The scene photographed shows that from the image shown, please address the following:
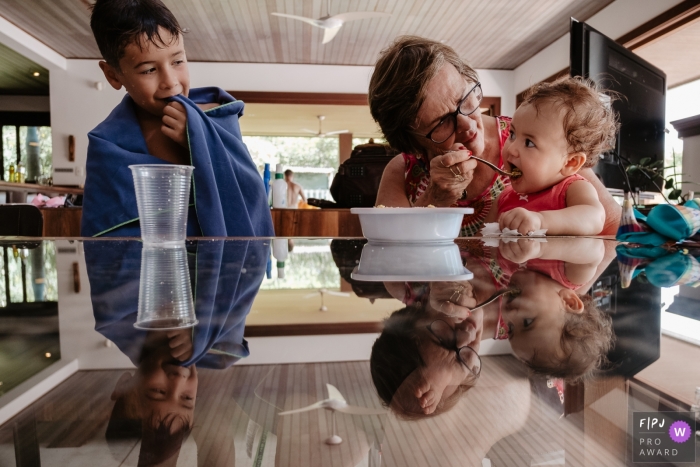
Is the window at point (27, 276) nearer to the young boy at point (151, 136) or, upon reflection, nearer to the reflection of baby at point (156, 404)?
the reflection of baby at point (156, 404)

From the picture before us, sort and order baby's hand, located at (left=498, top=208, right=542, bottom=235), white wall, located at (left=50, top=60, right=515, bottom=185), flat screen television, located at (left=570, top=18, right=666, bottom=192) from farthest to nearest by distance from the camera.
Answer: white wall, located at (left=50, top=60, right=515, bottom=185) → flat screen television, located at (left=570, top=18, right=666, bottom=192) → baby's hand, located at (left=498, top=208, right=542, bottom=235)

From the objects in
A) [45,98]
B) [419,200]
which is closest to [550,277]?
[419,200]

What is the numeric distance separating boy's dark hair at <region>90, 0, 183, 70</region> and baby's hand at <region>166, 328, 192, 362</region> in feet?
3.14

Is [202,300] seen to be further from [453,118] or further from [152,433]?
[453,118]

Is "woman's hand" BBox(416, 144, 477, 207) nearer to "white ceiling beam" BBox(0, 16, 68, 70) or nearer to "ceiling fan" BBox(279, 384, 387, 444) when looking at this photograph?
"ceiling fan" BBox(279, 384, 387, 444)

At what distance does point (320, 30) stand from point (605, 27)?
2789mm

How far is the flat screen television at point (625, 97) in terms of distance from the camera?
1954mm

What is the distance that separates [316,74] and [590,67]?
500cm

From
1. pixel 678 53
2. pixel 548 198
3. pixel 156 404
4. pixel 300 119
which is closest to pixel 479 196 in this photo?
pixel 548 198

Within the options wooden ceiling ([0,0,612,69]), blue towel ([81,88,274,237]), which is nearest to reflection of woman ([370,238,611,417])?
blue towel ([81,88,274,237])

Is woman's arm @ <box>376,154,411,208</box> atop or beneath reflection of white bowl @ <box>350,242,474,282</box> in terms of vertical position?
atop

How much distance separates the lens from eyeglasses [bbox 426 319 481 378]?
17cm

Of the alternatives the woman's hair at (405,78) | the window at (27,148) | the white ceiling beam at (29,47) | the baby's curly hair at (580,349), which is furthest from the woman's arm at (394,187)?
the window at (27,148)

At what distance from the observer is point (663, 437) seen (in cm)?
12
